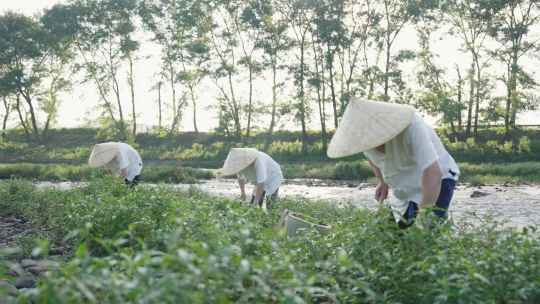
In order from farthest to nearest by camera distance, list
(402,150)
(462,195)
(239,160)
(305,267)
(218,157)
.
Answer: (218,157) → (462,195) → (239,160) → (402,150) → (305,267)

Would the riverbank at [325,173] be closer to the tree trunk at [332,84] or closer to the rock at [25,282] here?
the tree trunk at [332,84]

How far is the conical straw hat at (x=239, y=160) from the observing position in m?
8.41

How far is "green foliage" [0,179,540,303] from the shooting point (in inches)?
89.7

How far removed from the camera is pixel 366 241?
12.0ft

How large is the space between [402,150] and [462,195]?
1208 cm

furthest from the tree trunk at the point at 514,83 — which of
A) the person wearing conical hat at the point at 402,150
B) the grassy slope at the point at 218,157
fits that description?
the person wearing conical hat at the point at 402,150

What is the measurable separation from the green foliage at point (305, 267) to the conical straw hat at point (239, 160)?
3.09m

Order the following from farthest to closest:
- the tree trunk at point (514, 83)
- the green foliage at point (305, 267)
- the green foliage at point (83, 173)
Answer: the tree trunk at point (514, 83) → the green foliage at point (83, 173) → the green foliage at point (305, 267)

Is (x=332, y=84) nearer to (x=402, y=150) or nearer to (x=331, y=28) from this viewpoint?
(x=331, y=28)

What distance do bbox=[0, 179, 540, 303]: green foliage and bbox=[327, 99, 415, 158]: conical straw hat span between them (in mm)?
474

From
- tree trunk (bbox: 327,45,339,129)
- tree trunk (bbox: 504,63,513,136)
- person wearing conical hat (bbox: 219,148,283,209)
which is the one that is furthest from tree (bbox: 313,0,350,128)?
person wearing conical hat (bbox: 219,148,283,209)

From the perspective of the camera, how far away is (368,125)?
443 centimetres

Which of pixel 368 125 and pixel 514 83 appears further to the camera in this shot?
pixel 514 83

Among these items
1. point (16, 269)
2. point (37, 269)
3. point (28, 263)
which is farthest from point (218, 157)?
point (16, 269)
